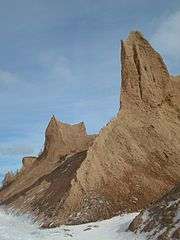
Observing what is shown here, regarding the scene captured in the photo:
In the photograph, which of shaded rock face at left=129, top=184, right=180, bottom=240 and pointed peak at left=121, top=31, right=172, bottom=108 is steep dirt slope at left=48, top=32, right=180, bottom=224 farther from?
shaded rock face at left=129, top=184, right=180, bottom=240

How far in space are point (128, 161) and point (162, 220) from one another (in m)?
13.7

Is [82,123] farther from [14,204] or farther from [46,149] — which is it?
[14,204]

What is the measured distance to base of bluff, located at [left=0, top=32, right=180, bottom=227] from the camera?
33.6 metres

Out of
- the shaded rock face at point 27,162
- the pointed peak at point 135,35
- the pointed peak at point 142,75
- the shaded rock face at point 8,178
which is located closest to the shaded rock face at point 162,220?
the pointed peak at point 142,75

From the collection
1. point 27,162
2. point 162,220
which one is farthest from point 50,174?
point 162,220

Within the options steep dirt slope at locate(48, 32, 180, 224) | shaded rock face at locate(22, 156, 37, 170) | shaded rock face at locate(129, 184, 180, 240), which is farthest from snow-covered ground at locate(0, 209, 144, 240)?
shaded rock face at locate(22, 156, 37, 170)

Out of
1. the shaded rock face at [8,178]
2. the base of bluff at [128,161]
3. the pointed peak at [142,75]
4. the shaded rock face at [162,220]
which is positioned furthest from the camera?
the shaded rock face at [8,178]

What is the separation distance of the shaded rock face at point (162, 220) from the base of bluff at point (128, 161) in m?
7.20

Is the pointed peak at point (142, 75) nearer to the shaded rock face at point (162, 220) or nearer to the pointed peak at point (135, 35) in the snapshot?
the pointed peak at point (135, 35)

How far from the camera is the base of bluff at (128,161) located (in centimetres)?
3359

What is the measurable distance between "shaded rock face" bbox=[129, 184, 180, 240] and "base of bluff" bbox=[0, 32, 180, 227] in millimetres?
7199

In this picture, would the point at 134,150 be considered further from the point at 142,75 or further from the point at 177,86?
the point at 177,86

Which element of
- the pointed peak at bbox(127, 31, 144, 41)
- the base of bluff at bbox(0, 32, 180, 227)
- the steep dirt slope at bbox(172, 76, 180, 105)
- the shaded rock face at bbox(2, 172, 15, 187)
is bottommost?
the base of bluff at bbox(0, 32, 180, 227)

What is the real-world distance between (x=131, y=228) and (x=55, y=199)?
11676mm
